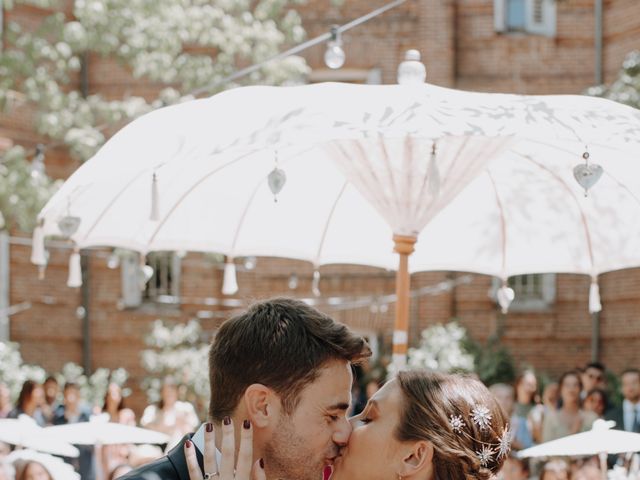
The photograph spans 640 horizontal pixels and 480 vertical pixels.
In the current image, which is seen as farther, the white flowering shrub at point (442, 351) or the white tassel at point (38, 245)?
the white flowering shrub at point (442, 351)

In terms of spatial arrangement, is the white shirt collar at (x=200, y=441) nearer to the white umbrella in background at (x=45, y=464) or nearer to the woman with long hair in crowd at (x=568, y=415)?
the white umbrella in background at (x=45, y=464)

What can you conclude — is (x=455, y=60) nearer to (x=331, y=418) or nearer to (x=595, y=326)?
(x=595, y=326)

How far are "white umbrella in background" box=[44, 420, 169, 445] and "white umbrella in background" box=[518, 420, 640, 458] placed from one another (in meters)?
3.51

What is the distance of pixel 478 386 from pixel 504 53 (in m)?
16.4

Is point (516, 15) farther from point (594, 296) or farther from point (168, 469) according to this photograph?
point (168, 469)

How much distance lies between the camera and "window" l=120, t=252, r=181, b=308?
20672 mm

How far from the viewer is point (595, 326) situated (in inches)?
765

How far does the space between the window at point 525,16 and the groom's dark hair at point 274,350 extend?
17012 mm

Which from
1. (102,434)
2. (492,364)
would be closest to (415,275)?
(492,364)

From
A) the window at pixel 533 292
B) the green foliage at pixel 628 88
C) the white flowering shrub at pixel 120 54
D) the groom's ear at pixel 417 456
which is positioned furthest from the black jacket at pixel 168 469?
the window at pixel 533 292

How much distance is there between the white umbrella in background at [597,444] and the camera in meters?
7.43

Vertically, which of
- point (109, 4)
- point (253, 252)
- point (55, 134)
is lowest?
point (253, 252)

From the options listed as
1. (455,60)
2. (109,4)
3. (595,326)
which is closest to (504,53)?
(455,60)

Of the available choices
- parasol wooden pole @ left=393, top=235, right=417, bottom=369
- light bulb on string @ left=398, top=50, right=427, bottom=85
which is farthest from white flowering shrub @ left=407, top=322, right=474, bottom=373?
light bulb on string @ left=398, top=50, right=427, bottom=85
